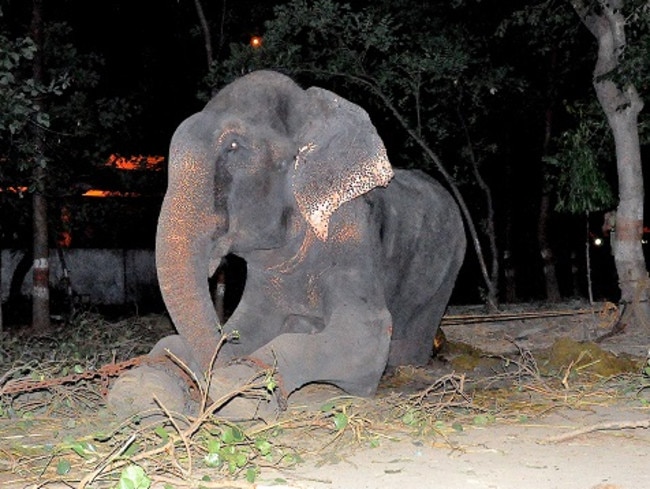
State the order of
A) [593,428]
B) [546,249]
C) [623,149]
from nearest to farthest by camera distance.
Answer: [593,428], [623,149], [546,249]

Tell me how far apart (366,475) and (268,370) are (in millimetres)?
854

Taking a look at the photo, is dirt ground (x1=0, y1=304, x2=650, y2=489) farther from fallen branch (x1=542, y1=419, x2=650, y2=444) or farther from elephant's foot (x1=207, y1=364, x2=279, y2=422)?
elephant's foot (x1=207, y1=364, x2=279, y2=422)

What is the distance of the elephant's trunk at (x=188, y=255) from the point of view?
519 cm

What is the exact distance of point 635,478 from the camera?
4090 mm

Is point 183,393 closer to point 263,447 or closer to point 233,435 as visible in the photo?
point 233,435

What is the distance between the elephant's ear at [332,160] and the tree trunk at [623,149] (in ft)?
17.4

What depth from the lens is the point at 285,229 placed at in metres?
5.93

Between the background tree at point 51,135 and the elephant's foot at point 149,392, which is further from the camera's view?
the background tree at point 51,135

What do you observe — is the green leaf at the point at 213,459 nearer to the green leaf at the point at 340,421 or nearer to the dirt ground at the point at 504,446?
the dirt ground at the point at 504,446

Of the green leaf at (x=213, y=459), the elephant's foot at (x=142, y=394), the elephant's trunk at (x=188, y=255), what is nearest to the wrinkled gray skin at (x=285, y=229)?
the elephant's trunk at (x=188, y=255)

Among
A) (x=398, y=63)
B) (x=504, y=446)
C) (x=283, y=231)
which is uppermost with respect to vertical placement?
(x=398, y=63)

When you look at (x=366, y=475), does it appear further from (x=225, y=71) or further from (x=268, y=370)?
(x=225, y=71)

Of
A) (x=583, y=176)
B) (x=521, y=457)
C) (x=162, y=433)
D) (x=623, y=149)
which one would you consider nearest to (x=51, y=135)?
(x=583, y=176)

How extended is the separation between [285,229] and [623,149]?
6.07m
